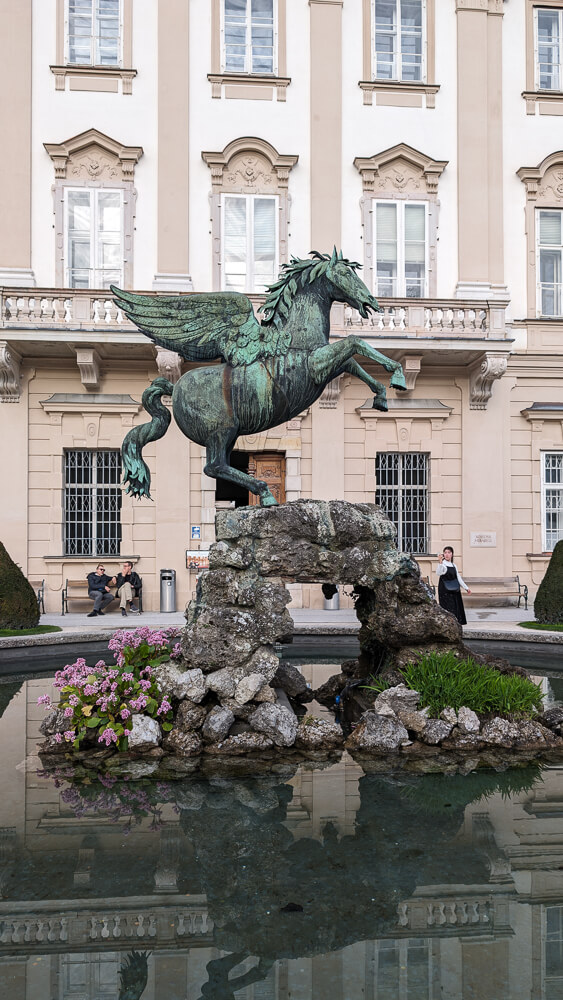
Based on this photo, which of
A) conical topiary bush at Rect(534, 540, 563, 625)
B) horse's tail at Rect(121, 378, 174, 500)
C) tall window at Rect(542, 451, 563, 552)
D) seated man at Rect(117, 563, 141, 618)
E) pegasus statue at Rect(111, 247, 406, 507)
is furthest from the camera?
tall window at Rect(542, 451, 563, 552)

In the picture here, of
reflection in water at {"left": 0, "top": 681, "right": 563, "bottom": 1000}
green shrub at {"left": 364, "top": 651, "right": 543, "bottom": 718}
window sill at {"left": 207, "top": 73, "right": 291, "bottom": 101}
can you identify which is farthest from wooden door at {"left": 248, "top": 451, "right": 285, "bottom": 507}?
reflection in water at {"left": 0, "top": 681, "right": 563, "bottom": 1000}

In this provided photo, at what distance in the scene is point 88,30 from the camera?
15.7m

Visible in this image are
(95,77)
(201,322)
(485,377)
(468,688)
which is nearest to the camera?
(468,688)

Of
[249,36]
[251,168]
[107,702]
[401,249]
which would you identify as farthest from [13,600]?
[249,36]

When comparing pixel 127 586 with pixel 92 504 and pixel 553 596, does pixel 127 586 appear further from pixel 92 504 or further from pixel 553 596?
pixel 553 596

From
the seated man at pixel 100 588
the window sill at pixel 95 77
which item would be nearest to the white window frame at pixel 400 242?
the window sill at pixel 95 77

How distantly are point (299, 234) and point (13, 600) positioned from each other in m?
10.2

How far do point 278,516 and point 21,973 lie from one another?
366cm

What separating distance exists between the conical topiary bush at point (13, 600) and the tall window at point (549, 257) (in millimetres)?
12864

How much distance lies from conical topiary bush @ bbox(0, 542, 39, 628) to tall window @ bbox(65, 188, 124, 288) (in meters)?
7.68

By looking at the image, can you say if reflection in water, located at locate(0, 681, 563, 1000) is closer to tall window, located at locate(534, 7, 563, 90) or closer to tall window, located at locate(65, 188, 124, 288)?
tall window, located at locate(65, 188, 124, 288)

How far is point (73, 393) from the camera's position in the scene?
15.5m

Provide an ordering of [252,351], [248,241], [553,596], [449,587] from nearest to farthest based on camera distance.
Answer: [252,351]
[449,587]
[553,596]
[248,241]

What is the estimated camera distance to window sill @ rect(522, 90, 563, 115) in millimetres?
16516
